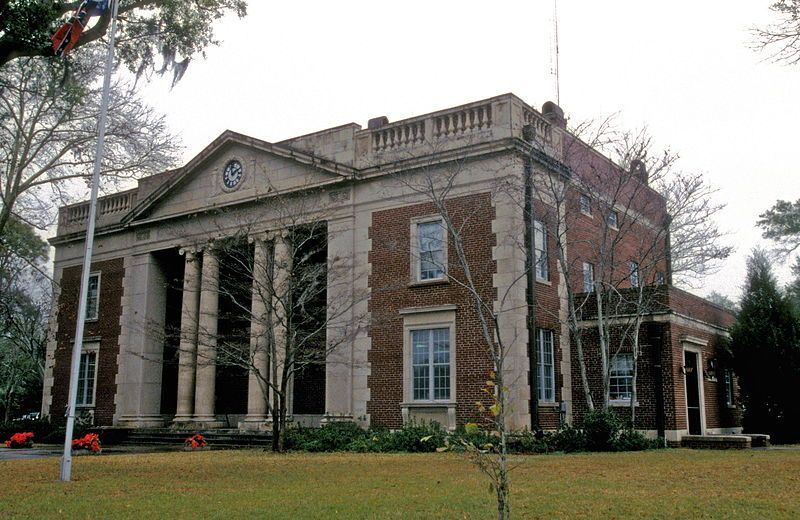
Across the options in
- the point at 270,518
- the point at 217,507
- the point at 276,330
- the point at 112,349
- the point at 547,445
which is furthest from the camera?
the point at 112,349

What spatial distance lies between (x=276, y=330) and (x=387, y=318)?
4284 mm

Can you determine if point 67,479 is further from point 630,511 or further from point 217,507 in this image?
point 630,511

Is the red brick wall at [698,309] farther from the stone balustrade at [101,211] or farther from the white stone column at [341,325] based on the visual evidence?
the stone balustrade at [101,211]

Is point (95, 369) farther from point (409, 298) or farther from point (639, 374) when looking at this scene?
point (639, 374)

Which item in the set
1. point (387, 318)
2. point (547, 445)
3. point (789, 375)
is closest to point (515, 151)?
point (387, 318)

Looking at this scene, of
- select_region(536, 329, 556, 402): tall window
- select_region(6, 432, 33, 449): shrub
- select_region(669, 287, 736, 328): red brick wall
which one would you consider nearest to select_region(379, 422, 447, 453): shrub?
select_region(536, 329, 556, 402): tall window

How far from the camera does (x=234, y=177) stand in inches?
1156

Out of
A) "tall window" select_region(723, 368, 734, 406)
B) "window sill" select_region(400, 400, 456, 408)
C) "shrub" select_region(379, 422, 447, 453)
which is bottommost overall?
"shrub" select_region(379, 422, 447, 453)

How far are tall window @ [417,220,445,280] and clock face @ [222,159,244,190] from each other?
8.18 meters

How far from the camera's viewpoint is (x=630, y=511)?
9602 millimetres

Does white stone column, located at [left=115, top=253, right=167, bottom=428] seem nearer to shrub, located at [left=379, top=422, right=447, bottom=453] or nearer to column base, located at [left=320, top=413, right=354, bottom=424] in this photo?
column base, located at [left=320, top=413, right=354, bottom=424]

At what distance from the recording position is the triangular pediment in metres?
26.7

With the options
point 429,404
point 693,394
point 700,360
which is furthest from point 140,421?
point 700,360

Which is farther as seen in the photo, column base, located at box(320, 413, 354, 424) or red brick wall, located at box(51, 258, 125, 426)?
red brick wall, located at box(51, 258, 125, 426)
